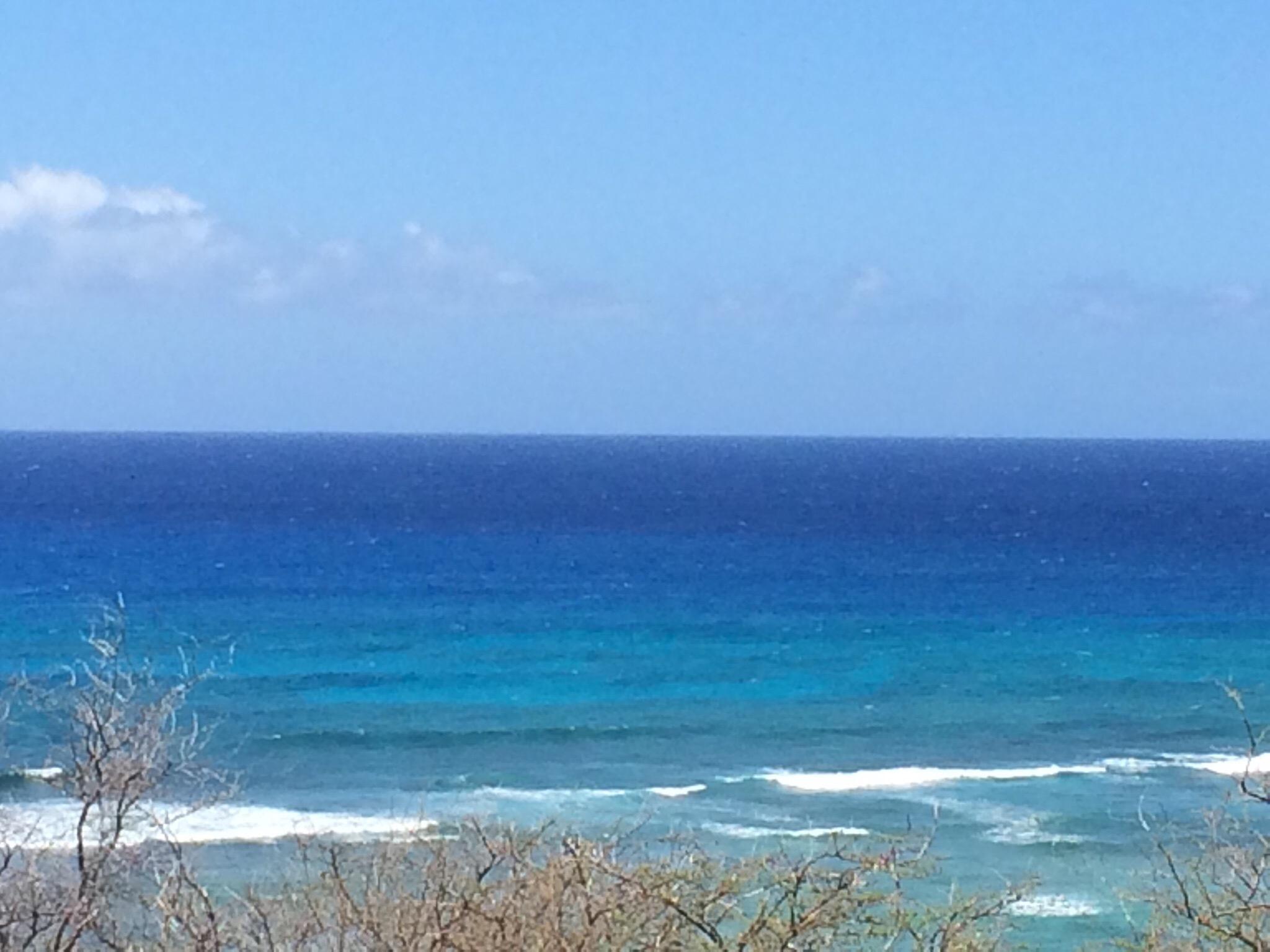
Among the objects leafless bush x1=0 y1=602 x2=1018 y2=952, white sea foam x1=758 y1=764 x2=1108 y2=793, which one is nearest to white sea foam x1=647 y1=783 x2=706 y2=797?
white sea foam x1=758 y1=764 x2=1108 y2=793

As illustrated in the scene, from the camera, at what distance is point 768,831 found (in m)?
24.8

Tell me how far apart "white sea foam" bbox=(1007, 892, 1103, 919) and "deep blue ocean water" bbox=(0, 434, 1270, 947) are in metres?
0.05

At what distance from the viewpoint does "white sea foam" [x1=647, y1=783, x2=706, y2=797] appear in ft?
90.0

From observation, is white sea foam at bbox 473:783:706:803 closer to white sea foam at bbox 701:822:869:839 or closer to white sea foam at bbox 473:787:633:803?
white sea foam at bbox 473:787:633:803

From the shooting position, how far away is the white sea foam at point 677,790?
90.0ft

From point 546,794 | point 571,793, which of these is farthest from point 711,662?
point 546,794

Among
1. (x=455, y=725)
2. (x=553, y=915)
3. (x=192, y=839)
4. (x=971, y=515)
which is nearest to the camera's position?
(x=553, y=915)

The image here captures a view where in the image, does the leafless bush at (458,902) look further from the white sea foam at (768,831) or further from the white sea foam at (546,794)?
the white sea foam at (546,794)

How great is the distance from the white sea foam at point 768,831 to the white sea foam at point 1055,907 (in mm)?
3437

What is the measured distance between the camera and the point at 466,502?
109938 mm

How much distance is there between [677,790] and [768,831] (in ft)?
10.9

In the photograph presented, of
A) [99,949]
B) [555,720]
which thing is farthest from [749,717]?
[99,949]

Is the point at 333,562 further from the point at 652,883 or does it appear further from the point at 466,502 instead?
the point at 652,883

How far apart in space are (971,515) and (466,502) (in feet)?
104
